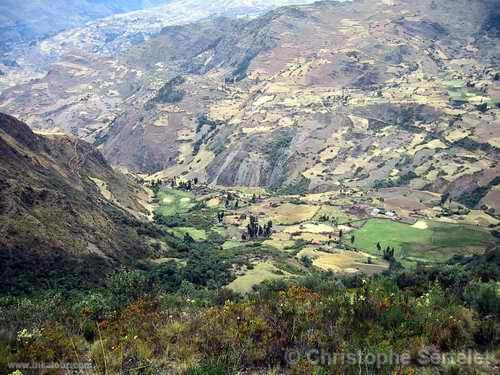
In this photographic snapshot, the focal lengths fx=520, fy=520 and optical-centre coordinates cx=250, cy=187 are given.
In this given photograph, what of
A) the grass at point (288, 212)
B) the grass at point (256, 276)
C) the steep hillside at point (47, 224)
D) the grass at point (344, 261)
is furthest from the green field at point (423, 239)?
the steep hillside at point (47, 224)

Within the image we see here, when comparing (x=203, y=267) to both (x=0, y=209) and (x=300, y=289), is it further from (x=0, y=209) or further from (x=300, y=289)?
(x=300, y=289)

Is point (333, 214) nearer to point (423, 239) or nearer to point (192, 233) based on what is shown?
point (423, 239)

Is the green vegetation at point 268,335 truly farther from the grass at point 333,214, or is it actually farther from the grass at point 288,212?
the grass at point 288,212

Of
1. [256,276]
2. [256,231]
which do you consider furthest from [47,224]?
[256,231]

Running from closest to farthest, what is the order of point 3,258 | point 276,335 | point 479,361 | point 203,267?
point 479,361
point 276,335
point 3,258
point 203,267

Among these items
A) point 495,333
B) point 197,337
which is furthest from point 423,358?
point 197,337

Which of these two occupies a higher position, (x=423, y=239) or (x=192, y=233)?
(x=423, y=239)
